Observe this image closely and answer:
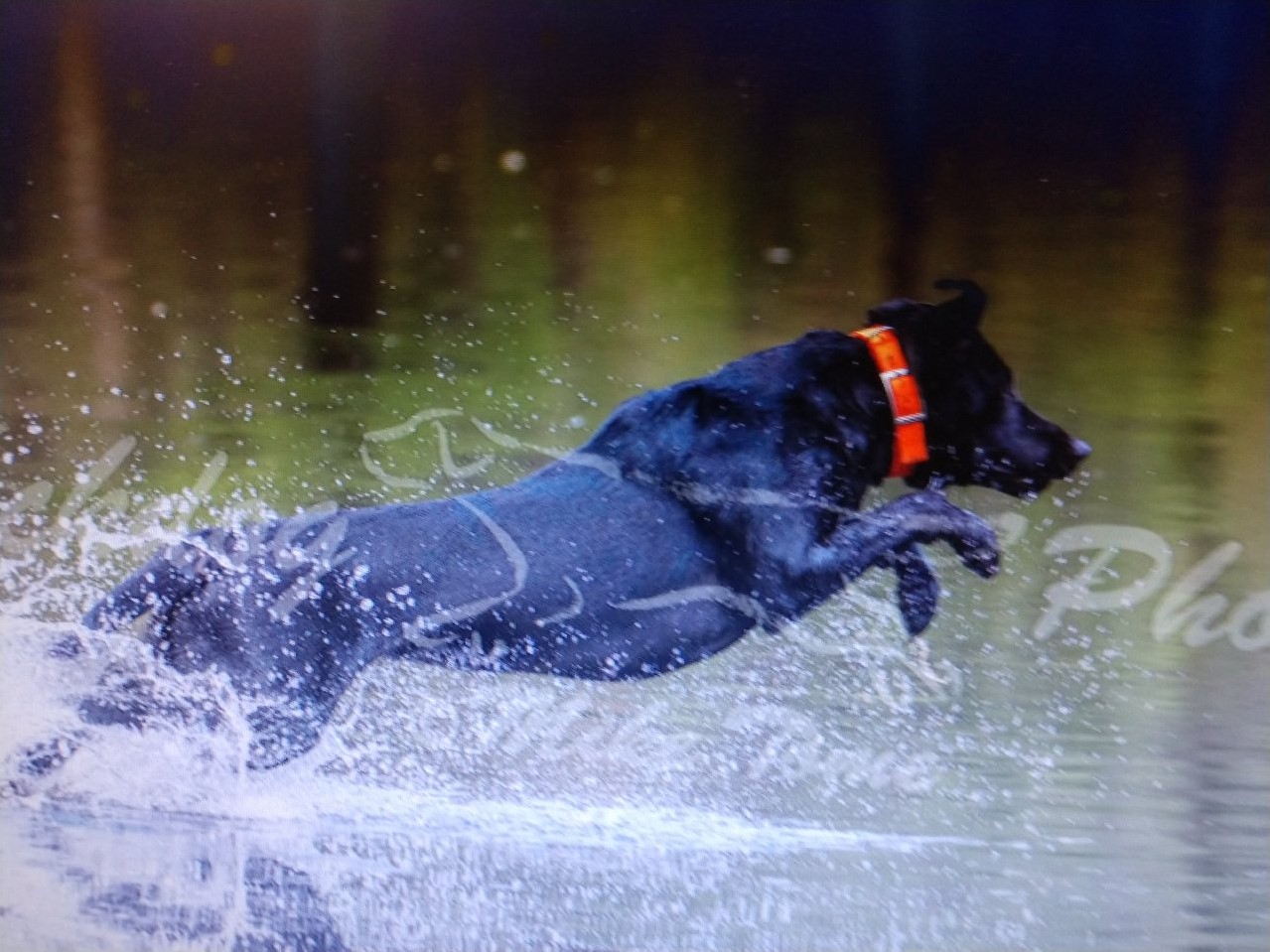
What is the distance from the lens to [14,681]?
8.34ft

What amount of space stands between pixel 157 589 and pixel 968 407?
4.80ft

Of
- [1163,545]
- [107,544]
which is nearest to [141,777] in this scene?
[107,544]

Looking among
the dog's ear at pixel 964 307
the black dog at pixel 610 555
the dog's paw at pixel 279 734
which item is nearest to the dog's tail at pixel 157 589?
the black dog at pixel 610 555

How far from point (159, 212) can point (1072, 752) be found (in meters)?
2.04

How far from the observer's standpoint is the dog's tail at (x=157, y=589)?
238cm

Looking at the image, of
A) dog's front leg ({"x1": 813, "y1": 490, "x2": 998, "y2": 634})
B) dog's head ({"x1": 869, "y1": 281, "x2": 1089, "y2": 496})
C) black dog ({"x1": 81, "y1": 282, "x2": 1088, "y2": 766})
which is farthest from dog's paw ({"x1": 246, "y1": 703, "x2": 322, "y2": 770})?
dog's head ({"x1": 869, "y1": 281, "x2": 1089, "y2": 496})

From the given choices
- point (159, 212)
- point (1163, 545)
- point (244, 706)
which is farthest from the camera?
point (159, 212)

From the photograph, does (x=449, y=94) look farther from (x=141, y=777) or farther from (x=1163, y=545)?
(x=1163, y=545)

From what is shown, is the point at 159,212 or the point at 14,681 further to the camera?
the point at 159,212

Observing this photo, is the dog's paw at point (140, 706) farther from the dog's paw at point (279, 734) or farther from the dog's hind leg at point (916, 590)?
the dog's hind leg at point (916, 590)

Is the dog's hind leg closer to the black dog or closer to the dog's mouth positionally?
the black dog

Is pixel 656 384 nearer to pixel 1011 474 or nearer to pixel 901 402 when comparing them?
pixel 901 402

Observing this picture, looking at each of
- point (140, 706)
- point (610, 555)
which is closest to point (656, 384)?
point (610, 555)

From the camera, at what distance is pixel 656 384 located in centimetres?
254
